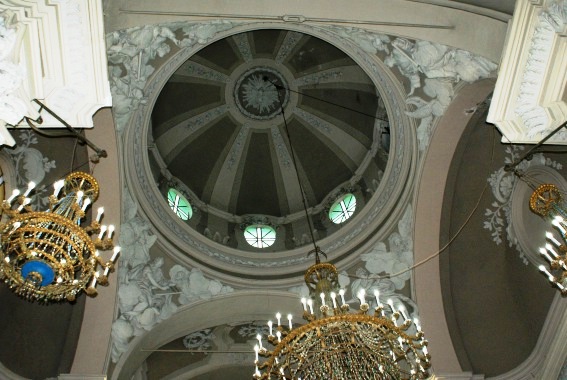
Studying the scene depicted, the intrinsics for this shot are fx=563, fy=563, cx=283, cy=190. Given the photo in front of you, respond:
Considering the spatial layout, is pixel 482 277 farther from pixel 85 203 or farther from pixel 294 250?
pixel 85 203

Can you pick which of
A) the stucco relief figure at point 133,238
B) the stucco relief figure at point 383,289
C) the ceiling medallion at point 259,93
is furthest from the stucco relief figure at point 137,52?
the ceiling medallion at point 259,93

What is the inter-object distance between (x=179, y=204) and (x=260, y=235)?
2.01m

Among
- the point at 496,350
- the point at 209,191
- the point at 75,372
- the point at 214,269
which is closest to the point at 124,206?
the point at 214,269

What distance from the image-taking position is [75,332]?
9742 mm

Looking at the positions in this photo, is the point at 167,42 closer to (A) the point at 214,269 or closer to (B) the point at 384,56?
(B) the point at 384,56

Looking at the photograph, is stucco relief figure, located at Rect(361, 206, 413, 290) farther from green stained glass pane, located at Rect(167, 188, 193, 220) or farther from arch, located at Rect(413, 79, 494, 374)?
green stained glass pane, located at Rect(167, 188, 193, 220)

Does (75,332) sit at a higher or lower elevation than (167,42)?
lower

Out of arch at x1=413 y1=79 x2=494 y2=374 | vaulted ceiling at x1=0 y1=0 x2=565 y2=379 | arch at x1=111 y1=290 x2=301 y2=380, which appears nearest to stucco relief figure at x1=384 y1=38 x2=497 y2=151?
vaulted ceiling at x1=0 y1=0 x2=565 y2=379

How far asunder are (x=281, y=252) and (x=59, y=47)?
7207 mm

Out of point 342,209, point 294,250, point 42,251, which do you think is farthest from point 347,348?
point 342,209

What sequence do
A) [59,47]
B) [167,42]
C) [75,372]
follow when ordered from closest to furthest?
[59,47] → [167,42] → [75,372]

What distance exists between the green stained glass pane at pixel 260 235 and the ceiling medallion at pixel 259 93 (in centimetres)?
316

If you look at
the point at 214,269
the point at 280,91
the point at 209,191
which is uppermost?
the point at 280,91

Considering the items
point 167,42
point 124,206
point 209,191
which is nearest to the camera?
point 167,42
